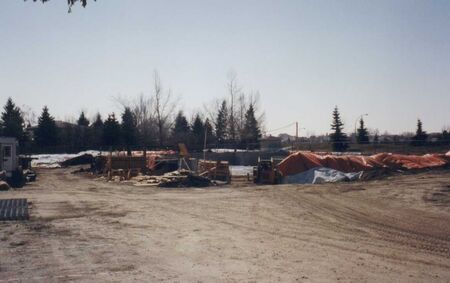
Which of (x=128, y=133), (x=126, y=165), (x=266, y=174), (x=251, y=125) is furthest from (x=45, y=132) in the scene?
(x=266, y=174)

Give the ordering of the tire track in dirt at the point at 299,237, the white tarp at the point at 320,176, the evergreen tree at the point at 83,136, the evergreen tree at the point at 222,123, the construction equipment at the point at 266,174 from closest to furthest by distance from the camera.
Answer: the tire track in dirt at the point at 299,237, the white tarp at the point at 320,176, the construction equipment at the point at 266,174, the evergreen tree at the point at 83,136, the evergreen tree at the point at 222,123

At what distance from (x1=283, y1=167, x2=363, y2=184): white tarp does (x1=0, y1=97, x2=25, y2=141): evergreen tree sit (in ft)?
169

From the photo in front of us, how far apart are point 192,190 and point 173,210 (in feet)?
26.8

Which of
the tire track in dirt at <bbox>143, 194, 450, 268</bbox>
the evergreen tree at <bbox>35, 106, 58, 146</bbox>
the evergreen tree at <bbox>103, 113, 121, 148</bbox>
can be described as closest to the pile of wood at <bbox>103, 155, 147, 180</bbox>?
the tire track in dirt at <bbox>143, 194, 450, 268</bbox>

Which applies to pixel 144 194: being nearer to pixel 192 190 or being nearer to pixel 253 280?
pixel 192 190

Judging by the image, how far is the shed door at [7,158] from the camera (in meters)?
30.6

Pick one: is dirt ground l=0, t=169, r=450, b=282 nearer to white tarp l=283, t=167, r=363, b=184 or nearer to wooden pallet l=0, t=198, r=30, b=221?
wooden pallet l=0, t=198, r=30, b=221

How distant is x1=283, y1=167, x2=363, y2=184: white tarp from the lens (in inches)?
1050

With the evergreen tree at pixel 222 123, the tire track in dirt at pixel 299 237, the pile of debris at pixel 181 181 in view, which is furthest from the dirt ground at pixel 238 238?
the evergreen tree at pixel 222 123

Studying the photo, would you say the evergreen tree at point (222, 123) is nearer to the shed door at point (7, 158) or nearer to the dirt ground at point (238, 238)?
the shed door at point (7, 158)

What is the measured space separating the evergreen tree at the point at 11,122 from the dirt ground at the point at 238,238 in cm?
5393

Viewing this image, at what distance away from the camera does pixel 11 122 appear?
6981 cm

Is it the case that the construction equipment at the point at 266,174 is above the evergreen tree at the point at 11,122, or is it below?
below

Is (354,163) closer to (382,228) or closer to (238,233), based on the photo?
(382,228)
